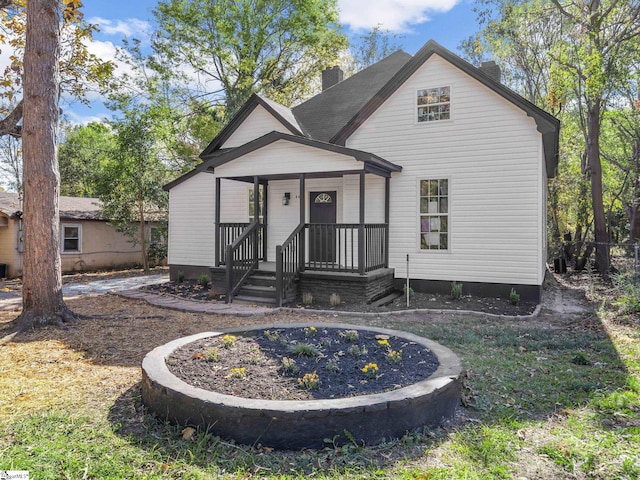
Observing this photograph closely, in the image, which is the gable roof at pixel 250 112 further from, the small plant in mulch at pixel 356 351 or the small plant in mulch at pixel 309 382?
the small plant in mulch at pixel 309 382

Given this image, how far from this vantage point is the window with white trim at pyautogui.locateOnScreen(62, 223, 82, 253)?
16297mm

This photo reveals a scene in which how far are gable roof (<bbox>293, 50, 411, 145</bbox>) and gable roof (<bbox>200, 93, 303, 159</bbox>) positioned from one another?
517mm

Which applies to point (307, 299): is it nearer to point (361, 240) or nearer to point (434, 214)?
point (361, 240)

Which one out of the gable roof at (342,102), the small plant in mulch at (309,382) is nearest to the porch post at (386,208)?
the gable roof at (342,102)

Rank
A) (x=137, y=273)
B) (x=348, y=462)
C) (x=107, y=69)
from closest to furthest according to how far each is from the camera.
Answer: (x=348, y=462) < (x=107, y=69) < (x=137, y=273)

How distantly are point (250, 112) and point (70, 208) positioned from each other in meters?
9.92

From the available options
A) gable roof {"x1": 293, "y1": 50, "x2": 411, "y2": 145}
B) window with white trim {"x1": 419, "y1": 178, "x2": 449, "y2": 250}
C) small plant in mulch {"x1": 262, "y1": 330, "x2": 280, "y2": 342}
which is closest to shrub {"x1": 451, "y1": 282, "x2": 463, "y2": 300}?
window with white trim {"x1": 419, "y1": 178, "x2": 449, "y2": 250}

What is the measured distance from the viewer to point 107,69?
10555 millimetres

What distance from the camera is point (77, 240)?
16750mm

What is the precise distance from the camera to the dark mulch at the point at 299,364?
3.42 metres

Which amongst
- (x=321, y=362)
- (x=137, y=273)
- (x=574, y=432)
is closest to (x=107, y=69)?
(x=137, y=273)

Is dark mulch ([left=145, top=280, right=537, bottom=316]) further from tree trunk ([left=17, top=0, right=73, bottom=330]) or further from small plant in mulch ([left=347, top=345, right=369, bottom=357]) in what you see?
small plant in mulch ([left=347, top=345, right=369, bottom=357])

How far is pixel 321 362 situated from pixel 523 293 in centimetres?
682

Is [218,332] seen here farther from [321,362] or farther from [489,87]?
[489,87]
